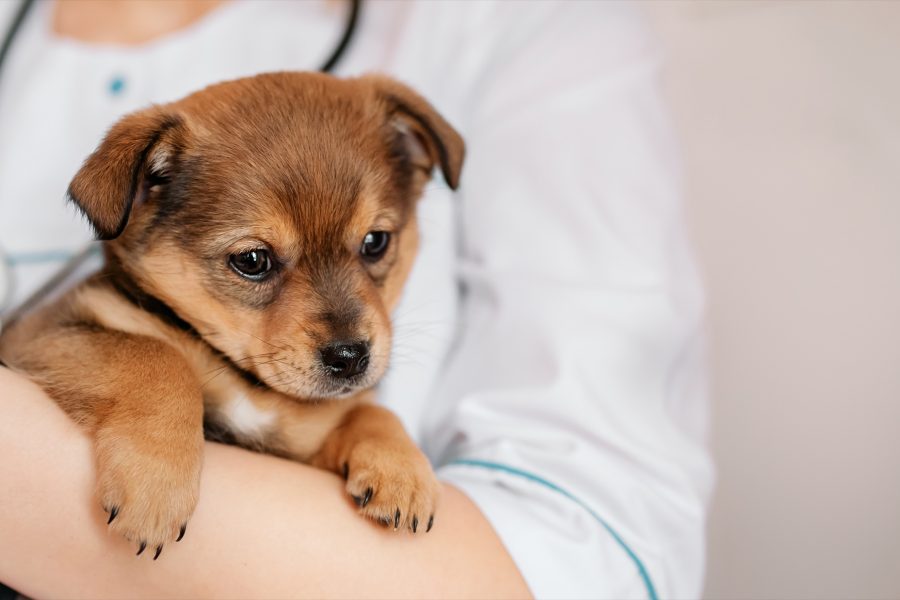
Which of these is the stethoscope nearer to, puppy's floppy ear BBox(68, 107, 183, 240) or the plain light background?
puppy's floppy ear BBox(68, 107, 183, 240)

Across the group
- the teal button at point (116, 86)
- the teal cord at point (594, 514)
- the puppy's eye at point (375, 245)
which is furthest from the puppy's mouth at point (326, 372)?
the teal button at point (116, 86)

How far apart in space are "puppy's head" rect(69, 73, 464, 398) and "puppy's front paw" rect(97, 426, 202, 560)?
29cm

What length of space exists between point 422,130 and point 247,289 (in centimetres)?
53

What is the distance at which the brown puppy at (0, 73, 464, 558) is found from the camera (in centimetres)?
133

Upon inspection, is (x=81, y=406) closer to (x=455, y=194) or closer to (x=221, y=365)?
(x=221, y=365)

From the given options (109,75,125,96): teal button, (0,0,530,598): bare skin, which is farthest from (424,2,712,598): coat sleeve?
(109,75,125,96): teal button

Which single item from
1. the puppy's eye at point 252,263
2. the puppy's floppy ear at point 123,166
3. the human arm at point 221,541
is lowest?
the human arm at point 221,541

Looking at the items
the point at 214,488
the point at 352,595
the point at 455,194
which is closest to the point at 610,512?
the point at 352,595

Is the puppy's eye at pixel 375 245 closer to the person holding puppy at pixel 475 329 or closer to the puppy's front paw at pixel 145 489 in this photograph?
the person holding puppy at pixel 475 329

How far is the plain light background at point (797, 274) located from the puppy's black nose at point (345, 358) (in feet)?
4.45

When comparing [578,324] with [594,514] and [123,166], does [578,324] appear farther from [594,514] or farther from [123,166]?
[123,166]

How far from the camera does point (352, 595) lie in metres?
1.28

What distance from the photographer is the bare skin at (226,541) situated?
1223mm

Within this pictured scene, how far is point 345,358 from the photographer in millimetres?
1401
